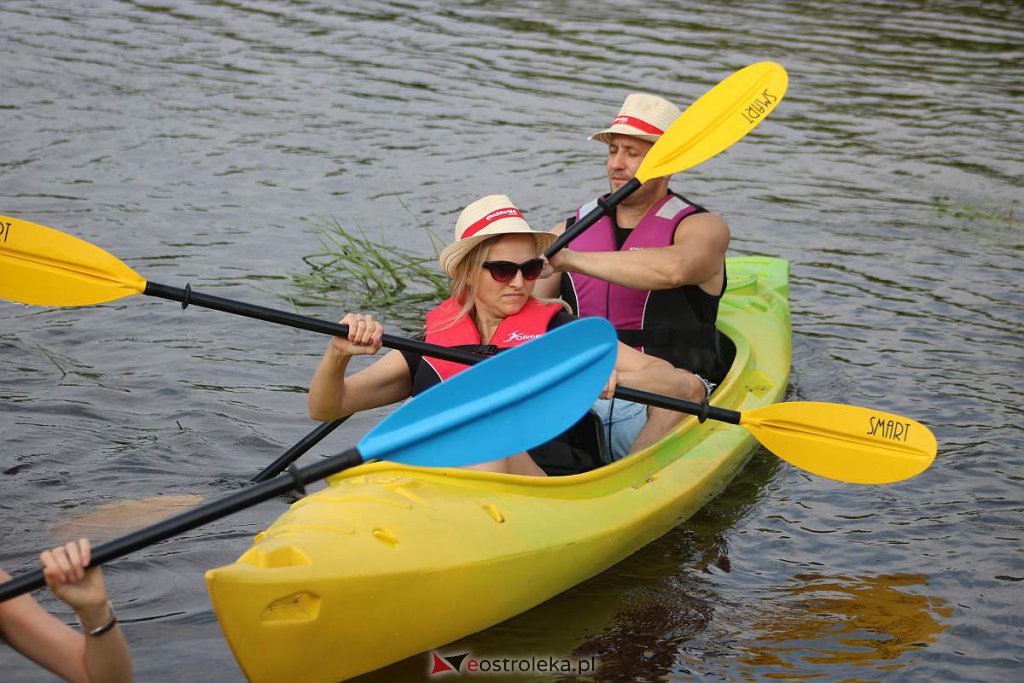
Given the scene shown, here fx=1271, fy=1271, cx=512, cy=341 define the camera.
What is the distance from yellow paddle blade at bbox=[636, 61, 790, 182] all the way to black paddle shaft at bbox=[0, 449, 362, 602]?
227cm

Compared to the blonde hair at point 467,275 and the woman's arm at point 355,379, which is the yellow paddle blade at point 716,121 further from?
the woman's arm at point 355,379

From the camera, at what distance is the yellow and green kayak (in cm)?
307

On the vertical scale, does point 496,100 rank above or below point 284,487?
above

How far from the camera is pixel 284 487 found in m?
3.05

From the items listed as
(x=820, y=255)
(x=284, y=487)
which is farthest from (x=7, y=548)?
(x=820, y=255)

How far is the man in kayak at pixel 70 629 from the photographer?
260 cm

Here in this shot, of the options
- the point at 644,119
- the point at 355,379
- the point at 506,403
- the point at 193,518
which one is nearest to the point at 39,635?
the point at 193,518

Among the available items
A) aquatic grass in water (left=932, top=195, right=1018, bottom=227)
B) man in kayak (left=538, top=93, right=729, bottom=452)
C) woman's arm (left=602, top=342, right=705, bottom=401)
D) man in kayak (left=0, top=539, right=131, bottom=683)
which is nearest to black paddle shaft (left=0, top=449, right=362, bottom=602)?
man in kayak (left=0, top=539, right=131, bottom=683)

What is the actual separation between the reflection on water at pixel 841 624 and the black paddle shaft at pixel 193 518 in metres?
1.55

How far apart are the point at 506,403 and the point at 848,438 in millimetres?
1660

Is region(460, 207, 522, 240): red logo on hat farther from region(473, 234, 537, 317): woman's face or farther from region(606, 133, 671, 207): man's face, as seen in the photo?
region(606, 133, 671, 207): man's face

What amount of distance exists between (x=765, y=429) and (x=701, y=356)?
653mm

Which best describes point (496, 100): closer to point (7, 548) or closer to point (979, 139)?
point (979, 139)

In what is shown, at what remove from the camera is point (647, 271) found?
4742 millimetres
